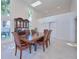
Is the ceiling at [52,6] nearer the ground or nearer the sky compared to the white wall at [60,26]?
nearer the sky

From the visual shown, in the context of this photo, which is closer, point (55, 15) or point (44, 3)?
point (44, 3)

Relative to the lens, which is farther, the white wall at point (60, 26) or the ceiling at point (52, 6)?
the white wall at point (60, 26)

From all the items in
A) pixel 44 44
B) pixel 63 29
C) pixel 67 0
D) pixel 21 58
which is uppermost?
pixel 67 0

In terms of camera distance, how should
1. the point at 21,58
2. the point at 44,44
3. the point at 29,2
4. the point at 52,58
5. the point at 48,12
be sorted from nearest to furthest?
the point at 29,2
the point at 48,12
the point at 52,58
the point at 21,58
the point at 44,44

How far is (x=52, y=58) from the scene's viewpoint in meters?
1.76

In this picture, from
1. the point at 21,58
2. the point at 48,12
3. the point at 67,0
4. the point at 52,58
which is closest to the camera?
the point at 67,0

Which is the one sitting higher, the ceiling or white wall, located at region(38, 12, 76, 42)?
the ceiling

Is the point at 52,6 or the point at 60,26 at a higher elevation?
the point at 52,6

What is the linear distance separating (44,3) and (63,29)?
0.47 meters

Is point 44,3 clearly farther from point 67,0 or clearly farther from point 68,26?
point 68,26

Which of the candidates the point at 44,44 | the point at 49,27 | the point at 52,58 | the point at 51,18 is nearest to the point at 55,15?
the point at 51,18

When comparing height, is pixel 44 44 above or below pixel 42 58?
above

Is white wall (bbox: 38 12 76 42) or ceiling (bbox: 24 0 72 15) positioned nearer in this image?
ceiling (bbox: 24 0 72 15)

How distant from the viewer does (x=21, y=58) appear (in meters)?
1.88
